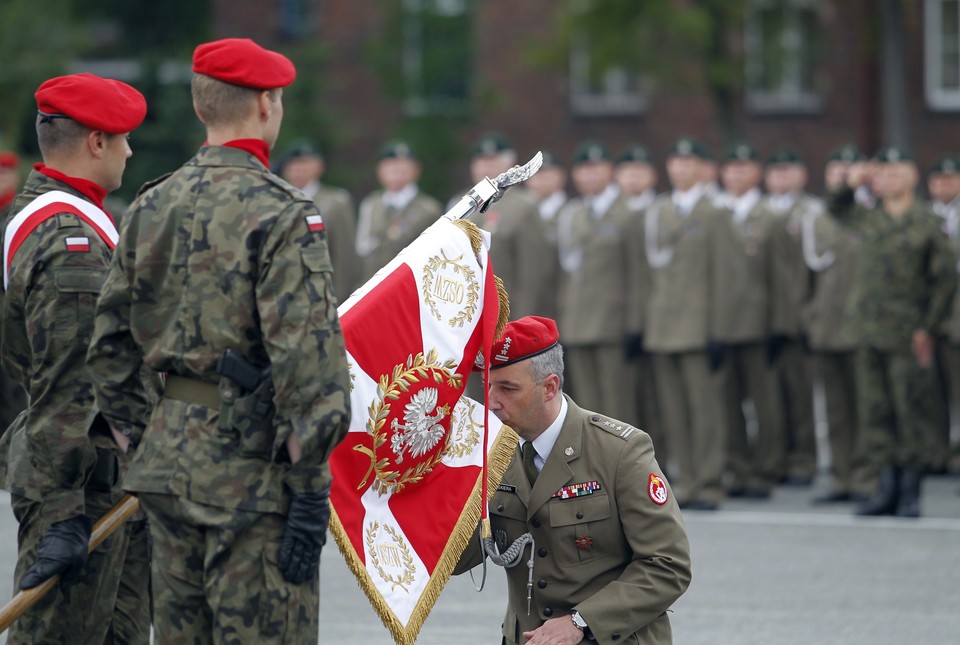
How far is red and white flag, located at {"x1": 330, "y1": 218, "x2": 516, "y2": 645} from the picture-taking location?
4.38m

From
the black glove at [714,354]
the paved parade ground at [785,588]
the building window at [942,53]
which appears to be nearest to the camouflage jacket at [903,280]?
the black glove at [714,354]

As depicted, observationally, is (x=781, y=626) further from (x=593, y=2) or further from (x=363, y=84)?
(x=363, y=84)

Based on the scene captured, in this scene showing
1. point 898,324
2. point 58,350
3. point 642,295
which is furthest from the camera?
point 642,295

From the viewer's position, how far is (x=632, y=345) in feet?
37.1

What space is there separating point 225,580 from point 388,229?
29.7 feet

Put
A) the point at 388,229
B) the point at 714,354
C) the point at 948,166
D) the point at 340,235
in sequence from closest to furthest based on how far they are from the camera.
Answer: the point at 714,354
the point at 948,166
the point at 340,235
the point at 388,229

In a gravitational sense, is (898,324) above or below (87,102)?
below

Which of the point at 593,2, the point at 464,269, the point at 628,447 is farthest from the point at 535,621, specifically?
the point at 593,2

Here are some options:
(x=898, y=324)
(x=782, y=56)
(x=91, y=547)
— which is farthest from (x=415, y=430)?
(x=782, y=56)

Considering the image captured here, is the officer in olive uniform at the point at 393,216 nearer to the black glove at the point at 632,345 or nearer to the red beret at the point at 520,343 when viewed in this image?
the black glove at the point at 632,345

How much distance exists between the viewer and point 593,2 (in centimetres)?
2127

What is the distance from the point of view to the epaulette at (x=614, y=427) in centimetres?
459

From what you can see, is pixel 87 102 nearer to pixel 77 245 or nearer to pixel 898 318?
pixel 77 245

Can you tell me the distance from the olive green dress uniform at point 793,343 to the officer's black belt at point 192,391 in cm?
809
